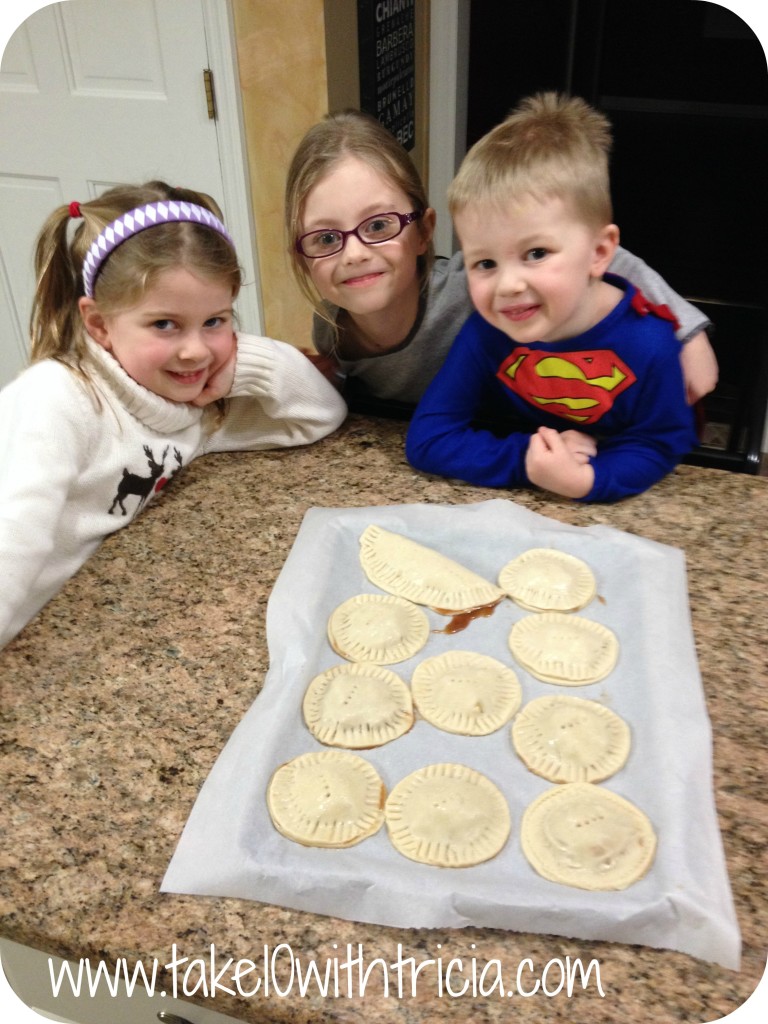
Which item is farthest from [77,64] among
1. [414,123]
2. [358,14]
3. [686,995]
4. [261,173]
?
[686,995]

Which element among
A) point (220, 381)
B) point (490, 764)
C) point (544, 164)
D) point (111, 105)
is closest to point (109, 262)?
point (220, 381)

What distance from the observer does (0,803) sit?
83 centimetres

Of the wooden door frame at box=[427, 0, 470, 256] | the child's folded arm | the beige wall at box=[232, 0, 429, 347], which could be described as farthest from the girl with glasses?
the wooden door frame at box=[427, 0, 470, 256]

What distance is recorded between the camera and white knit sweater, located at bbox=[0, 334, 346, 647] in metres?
1.03

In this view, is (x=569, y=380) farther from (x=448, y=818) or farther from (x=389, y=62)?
(x=389, y=62)

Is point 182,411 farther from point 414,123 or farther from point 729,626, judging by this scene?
point 414,123

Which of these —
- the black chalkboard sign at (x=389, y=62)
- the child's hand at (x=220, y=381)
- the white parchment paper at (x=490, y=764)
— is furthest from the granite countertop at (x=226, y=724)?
the black chalkboard sign at (x=389, y=62)

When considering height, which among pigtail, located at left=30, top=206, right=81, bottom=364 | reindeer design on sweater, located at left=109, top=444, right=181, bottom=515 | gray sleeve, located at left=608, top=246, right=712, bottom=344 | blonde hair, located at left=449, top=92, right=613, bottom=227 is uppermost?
blonde hair, located at left=449, top=92, right=613, bottom=227

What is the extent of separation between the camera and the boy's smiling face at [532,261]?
108 centimetres

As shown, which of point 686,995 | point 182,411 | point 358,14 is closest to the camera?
point 686,995

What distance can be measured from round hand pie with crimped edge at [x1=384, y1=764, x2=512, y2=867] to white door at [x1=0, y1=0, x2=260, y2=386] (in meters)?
2.02

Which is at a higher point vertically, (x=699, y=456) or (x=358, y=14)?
(x=358, y=14)

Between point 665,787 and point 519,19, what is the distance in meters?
2.20

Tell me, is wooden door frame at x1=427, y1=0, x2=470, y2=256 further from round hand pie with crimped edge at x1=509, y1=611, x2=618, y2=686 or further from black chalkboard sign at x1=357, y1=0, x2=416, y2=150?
round hand pie with crimped edge at x1=509, y1=611, x2=618, y2=686
